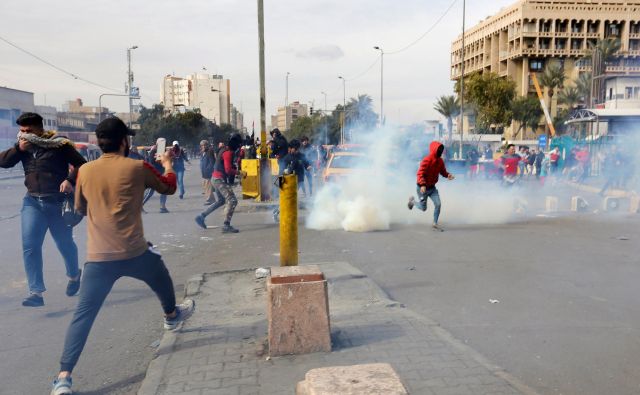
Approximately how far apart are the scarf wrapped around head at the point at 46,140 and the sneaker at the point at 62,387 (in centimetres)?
260

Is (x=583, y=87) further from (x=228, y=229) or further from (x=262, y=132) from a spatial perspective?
(x=228, y=229)

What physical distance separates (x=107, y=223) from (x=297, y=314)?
148cm

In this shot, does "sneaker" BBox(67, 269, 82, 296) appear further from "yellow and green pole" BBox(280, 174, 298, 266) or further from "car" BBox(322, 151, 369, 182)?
"car" BBox(322, 151, 369, 182)

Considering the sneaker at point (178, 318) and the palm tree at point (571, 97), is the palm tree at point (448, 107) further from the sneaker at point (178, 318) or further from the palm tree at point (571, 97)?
the sneaker at point (178, 318)

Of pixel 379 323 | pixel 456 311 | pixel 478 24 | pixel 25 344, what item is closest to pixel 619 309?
pixel 456 311

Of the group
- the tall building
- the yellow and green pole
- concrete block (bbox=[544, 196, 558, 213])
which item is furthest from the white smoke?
the tall building

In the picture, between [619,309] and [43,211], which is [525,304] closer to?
[619,309]

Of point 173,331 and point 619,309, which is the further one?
point 619,309

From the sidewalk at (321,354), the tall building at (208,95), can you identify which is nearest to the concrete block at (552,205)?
the sidewalk at (321,354)

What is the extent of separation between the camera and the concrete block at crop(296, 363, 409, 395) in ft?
8.46

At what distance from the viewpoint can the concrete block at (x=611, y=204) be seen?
1405 cm

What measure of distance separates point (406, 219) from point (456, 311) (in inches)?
257

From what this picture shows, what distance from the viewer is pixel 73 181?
5.67 m

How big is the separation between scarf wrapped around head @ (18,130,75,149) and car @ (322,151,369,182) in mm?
9919
